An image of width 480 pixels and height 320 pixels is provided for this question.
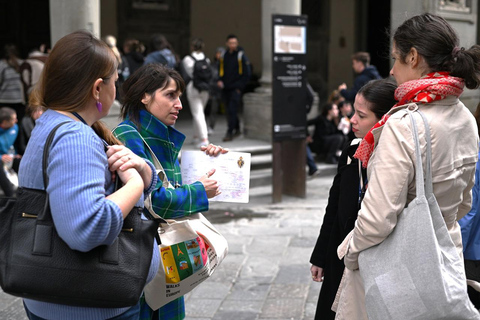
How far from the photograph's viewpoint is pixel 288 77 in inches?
342

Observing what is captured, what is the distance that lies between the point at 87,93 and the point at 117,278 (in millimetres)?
580

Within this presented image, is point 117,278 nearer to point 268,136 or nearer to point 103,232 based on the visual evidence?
point 103,232

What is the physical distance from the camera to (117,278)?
2090mm

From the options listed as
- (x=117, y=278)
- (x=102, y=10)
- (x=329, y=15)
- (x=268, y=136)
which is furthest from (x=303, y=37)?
(x=329, y=15)

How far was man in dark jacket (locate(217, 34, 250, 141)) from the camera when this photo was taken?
37.2 ft

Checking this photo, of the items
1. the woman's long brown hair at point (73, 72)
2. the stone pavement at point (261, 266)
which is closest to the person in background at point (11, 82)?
the stone pavement at point (261, 266)

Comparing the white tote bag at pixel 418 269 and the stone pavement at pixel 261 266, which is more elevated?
the white tote bag at pixel 418 269

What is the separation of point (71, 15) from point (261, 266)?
13.7ft

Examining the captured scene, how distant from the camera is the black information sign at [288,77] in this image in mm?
8516

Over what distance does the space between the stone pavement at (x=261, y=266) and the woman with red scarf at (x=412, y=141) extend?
2.30 m

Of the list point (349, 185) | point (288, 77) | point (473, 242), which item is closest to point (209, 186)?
point (349, 185)

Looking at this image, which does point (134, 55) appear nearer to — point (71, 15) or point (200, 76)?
point (200, 76)

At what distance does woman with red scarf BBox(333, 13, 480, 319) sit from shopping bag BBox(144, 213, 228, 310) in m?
0.62

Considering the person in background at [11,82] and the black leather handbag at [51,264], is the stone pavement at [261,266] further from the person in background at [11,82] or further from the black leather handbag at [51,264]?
the black leather handbag at [51,264]
